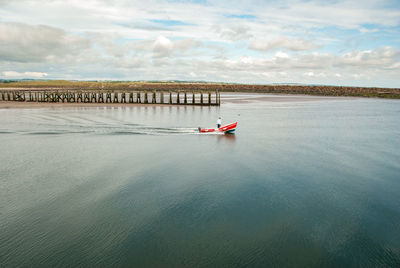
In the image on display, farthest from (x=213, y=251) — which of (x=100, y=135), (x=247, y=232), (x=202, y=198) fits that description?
(x=100, y=135)

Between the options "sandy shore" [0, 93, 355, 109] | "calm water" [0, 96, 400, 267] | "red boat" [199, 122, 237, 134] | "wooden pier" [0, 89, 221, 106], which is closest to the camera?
"calm water" [0, 96, 400, 267]

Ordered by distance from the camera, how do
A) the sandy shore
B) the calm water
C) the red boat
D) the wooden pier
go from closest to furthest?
the calm water
the red boat
the sandy shore
the wooden pier

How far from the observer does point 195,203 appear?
1386 centimetres

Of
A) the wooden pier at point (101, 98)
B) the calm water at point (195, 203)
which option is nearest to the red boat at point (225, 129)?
the calm water at point (195, 203)

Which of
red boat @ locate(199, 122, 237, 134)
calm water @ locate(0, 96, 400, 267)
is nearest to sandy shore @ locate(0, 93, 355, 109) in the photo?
red boat @ locate(199, 122, 237, 134)

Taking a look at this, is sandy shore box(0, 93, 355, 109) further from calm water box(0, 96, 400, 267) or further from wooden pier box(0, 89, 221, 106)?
calm water box(0, 96, 400, 267)

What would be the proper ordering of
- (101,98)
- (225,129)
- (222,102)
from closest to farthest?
(225,129) → (222,102) → (101,98)

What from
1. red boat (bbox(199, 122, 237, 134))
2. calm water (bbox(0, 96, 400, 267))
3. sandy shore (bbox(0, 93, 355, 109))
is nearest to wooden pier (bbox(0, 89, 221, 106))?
sandy shore (bbox(0, 93, 355, 109))

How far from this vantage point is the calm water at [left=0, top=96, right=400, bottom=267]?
10125 millimetres

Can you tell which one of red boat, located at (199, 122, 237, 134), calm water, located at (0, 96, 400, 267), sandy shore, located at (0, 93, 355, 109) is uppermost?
sandy shore, located at (0, 93, 355, 109)

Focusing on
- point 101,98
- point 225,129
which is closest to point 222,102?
point 101,98

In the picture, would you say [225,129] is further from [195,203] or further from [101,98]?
[101,98]

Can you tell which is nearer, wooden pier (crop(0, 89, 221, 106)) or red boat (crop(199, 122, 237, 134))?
red boat (crop(199, 122, 237, 134))

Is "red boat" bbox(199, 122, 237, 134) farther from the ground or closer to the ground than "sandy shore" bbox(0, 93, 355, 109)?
closer to the ground
